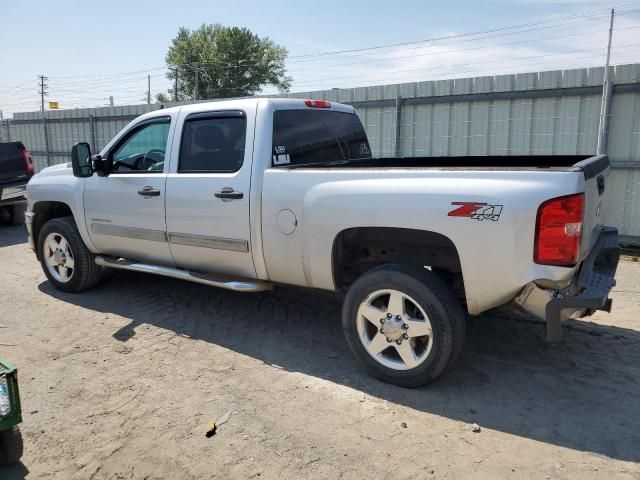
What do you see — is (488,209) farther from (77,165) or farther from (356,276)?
(77,165)

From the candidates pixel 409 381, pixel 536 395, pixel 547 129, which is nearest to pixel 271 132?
pixel 409 381

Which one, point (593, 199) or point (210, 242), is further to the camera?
point (210, 242)

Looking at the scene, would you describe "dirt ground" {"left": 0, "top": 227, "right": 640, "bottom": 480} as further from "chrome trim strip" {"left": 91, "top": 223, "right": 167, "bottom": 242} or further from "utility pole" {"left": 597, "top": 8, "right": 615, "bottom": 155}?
"utility pole" {"left": 597, "top": 8, "right": 615, "bottom": 155}

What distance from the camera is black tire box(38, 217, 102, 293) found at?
5.65 m

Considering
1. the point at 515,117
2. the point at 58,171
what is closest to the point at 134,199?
the point at 58,171

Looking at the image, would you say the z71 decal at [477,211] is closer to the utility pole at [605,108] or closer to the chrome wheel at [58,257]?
the chrome wheel at [58,257]

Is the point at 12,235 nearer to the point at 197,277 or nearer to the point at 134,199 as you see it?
the point at 134,199

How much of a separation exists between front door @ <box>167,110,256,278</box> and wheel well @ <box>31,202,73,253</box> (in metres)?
2.02

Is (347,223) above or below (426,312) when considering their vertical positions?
above

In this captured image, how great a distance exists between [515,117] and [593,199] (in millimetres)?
5664

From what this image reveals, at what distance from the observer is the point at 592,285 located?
11.1 feet

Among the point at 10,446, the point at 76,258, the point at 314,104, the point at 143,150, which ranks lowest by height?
the point at 10,446

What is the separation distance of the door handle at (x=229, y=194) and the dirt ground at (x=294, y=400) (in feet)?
4.06

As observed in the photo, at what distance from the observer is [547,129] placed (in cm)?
844
